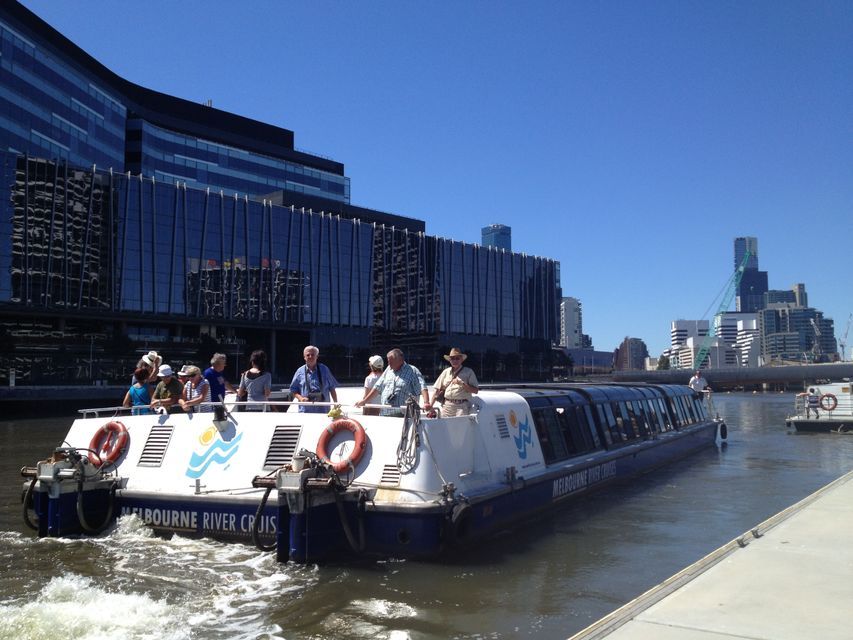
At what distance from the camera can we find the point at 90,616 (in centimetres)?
705

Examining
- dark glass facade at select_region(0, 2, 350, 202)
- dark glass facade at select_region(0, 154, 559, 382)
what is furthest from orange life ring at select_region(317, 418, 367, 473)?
dark glass facade at select_region(0, 2, 350, 202)

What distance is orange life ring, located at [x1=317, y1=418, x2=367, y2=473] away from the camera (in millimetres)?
9539

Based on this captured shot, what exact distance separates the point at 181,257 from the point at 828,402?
2074 inches

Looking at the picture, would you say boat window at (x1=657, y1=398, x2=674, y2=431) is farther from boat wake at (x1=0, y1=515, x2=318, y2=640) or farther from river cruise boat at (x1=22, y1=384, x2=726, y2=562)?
boat wake at (x1=0, y1=515, x2=318, y2=640)

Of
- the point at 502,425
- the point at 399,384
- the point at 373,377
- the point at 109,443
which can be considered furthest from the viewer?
the point at 502,425

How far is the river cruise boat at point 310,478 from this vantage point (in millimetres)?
8898

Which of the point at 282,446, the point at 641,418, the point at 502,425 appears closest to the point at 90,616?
the point at 282,446

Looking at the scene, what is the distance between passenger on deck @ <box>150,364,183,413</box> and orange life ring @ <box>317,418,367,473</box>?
10.1 feet

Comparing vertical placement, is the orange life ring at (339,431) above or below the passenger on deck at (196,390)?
below

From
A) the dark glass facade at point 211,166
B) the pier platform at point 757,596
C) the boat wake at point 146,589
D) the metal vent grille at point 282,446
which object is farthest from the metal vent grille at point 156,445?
the dark glass facade at point 211,166

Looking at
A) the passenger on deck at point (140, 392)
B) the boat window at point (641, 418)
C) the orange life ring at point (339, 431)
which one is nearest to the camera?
the orange life ring at point (339, 431)

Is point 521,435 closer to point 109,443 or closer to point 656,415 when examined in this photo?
point 109,443

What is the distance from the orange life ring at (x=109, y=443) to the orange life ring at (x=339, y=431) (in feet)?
11.5

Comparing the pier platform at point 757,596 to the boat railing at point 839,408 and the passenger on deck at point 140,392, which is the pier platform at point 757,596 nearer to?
the passenger on deck at point 140,392
